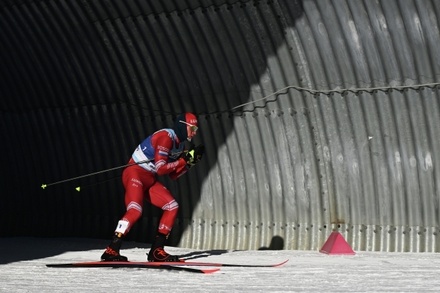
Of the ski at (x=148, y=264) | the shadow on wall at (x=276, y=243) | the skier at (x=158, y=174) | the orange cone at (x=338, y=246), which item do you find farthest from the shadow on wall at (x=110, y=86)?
the ski at (x=148, y=264)

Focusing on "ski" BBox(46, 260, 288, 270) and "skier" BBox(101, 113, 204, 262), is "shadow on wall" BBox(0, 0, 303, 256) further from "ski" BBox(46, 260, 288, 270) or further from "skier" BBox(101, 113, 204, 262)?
"ski" BBox(46, 260, 288, 270)

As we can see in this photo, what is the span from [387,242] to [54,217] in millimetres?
5863

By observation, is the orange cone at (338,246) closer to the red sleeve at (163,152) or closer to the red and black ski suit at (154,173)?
the red and black ski suit at (154,173)

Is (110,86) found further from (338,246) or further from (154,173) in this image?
(338,246)

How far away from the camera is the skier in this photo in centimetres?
1321

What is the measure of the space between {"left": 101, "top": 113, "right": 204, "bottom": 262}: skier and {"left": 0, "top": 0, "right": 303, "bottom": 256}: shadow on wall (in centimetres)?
149

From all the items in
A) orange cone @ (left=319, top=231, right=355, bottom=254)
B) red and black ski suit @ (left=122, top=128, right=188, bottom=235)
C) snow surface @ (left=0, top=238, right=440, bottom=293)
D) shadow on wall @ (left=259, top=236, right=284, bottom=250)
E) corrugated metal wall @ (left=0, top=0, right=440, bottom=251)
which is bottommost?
snow surface @ (left=0, top=238, right=440, bottom=293)

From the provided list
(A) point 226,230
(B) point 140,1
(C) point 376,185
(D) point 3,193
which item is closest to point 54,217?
(D) point 3,193

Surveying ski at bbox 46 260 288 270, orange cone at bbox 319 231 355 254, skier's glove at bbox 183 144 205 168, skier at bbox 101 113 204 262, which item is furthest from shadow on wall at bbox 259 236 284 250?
ski at bbox 46 260 288 270

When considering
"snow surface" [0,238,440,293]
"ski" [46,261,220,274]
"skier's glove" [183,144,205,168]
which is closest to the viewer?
"snow surface" [0,238,440,293]

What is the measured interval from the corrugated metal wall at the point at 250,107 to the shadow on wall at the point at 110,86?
0.07 ft

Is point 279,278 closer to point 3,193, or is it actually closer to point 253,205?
point 253,205

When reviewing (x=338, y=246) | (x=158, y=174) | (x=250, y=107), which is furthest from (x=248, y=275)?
(x=250, y=107)

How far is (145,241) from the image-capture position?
675 inches
